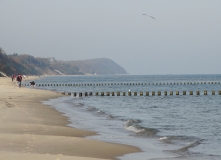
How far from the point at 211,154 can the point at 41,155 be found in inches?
199

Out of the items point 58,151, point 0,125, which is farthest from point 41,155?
point 0,125

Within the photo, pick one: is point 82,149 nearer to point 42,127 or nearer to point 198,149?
point 198,149

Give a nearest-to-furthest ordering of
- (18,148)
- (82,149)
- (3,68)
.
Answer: (18,148), (82,149), (3,68)

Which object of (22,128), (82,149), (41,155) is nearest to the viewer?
(41,155)

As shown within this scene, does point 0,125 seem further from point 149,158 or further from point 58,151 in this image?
point 149,158

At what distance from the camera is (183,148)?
558 inches

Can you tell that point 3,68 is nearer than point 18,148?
No

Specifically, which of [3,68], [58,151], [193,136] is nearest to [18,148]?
[58,151]

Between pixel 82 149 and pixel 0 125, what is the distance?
18.2ft

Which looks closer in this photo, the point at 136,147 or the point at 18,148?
the point at 18,148

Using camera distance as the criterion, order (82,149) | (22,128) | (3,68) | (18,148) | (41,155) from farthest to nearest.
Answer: (3,68) → (22,128) → (82,149) → (18,148) → (41,155)

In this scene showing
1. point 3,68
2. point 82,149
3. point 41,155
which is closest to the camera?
point 41,155

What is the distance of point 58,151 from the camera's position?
1188 cm

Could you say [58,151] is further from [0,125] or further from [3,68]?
[3,68]
